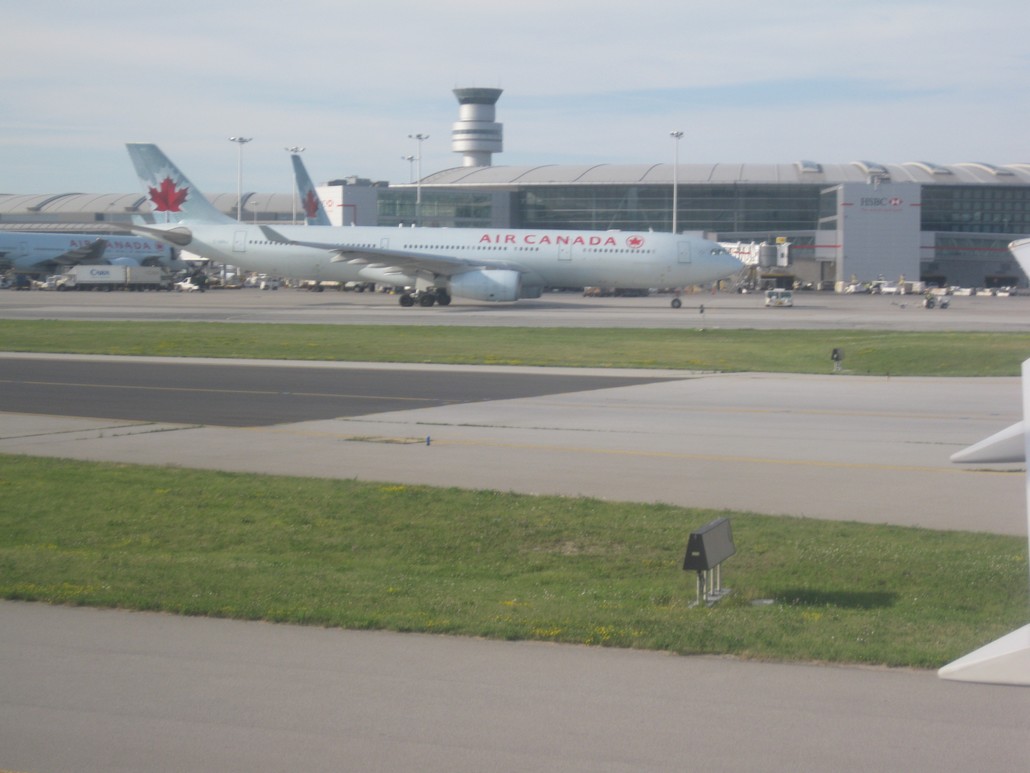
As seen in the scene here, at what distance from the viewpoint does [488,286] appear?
58156 millimetres

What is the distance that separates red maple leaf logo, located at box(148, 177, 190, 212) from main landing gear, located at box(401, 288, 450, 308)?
47.3ft

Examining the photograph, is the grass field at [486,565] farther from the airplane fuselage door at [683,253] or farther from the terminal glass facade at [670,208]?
the terminal glass facade at [670,208]

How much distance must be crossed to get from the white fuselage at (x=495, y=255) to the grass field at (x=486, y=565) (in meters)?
44.8

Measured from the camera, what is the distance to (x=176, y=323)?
4903 centimetres

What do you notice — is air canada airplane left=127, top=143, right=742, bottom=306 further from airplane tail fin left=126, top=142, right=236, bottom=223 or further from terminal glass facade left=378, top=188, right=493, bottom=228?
terminal glass facade left=378, top=188, right=493, bottom=228

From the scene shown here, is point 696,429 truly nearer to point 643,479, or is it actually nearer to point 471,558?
point 643,479

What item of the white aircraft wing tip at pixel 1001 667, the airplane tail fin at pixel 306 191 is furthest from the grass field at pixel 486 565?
A: the airplane tail fin at pixel 306 191

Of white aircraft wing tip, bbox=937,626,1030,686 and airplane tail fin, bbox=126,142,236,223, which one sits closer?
white aircraft wing tip, bbox=937,626,1030,686

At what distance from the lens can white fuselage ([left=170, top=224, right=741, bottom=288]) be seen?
198ft

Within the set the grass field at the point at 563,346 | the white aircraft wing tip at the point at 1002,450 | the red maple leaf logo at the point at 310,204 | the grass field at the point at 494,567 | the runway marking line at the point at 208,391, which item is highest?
the red maple leaf logo at the point at 310,204

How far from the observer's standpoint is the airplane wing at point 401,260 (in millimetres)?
58469

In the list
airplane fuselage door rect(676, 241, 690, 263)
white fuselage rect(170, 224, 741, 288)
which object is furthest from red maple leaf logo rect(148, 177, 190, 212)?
airplane fuselage door rect(676, 241, 690, 263)

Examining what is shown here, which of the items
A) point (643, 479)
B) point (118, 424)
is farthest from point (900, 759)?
point (118, 424)

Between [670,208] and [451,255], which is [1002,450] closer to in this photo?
[451,255]
